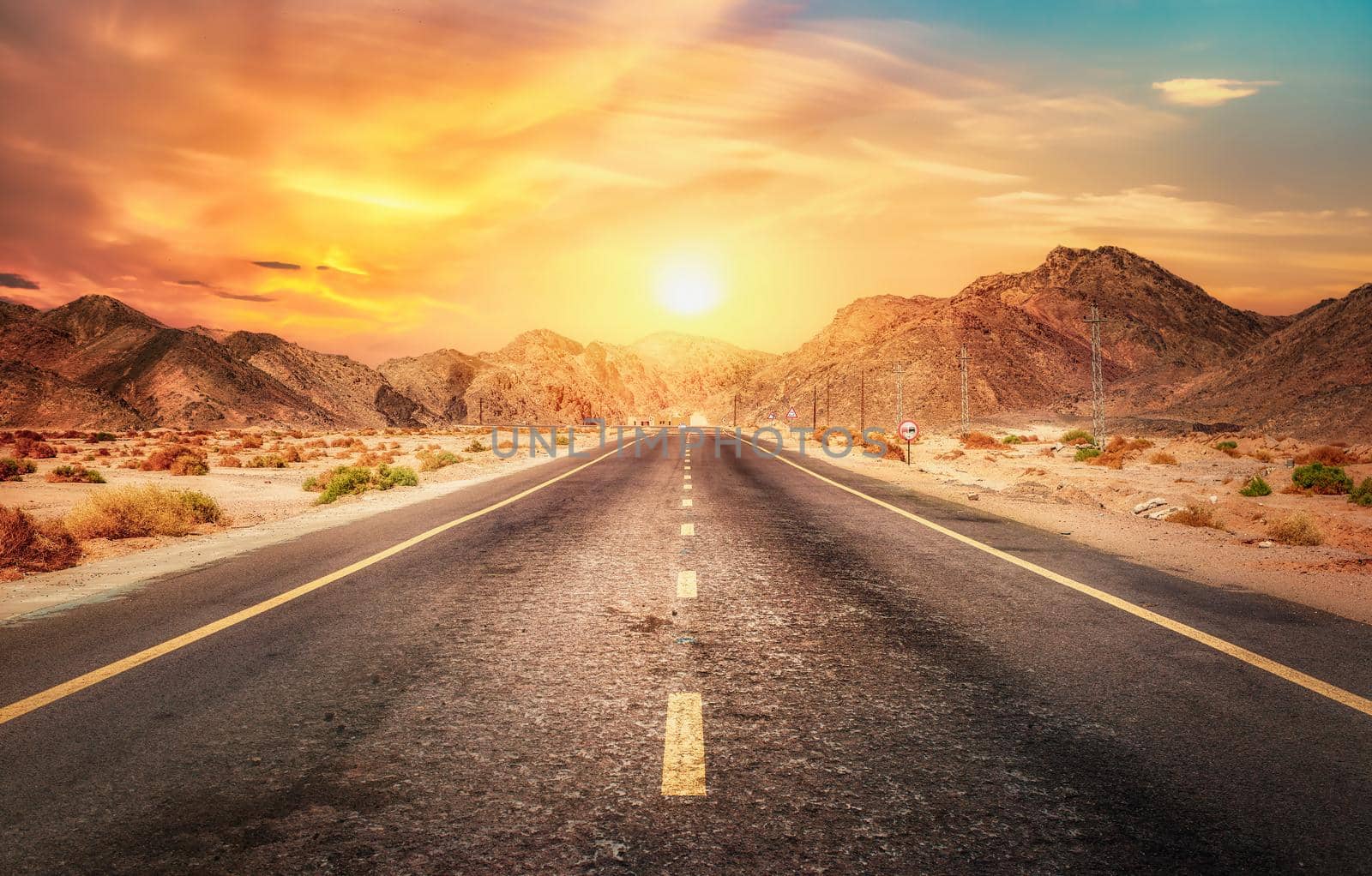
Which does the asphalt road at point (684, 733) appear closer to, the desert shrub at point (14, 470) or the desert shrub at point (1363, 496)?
the desert shrub at point (1363, 496)

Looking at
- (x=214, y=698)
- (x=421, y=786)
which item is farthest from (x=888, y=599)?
(x=214, y=698)

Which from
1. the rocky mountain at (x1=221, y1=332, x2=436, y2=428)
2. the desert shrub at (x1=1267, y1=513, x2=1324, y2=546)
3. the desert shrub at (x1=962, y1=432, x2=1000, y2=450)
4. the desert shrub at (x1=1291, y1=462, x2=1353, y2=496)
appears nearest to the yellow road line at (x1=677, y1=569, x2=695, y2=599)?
the desert shrub at (x1=1267, y1=513, x2=1324, y2=546)

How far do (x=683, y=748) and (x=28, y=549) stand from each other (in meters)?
9.44

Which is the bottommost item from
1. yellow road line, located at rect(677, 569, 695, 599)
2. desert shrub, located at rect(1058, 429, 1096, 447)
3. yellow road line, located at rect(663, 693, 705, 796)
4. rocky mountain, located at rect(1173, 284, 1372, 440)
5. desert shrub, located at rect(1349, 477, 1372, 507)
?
desert shrub, located at rect(1349, 477, 1372, 507)

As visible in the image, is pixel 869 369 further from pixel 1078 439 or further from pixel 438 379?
→ pixel 438 379

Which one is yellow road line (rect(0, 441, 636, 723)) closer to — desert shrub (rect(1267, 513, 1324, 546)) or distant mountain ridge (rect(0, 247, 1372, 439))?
desert shrub (rect(1267, 513, 1324, 546))

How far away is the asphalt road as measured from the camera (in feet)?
8.79

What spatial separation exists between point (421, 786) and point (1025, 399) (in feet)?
362

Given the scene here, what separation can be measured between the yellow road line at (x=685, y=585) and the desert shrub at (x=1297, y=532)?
8808 millimetres

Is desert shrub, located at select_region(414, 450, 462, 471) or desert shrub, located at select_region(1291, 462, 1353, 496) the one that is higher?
desert shrub, located at select_region(414, 450, 462, 471)

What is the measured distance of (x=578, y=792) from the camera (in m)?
3.01

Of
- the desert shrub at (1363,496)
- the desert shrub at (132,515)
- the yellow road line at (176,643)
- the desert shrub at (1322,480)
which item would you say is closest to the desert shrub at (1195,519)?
the desert shrub at (1363,496)

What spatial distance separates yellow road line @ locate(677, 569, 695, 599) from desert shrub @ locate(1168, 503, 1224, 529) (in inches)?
373

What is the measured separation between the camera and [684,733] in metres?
3.58
